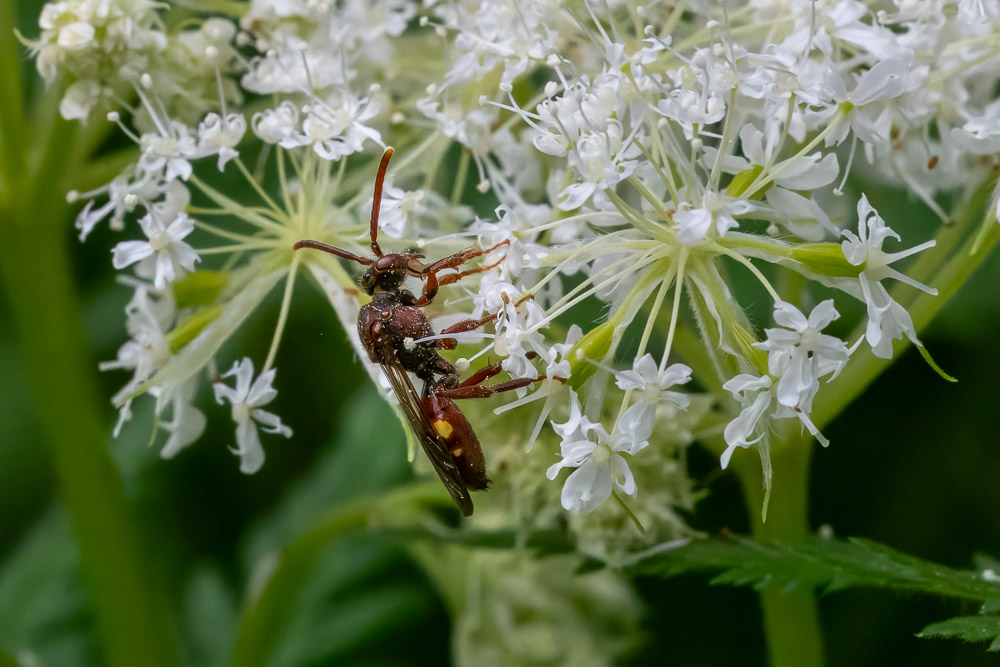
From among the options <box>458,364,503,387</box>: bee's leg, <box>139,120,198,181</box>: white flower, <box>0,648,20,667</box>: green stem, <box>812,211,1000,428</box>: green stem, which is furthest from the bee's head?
<box>0,648,20,667</box>: green stem

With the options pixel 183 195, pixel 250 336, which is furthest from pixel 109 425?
pixel 183 195

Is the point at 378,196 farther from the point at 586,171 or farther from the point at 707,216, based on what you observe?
the point at 707,216

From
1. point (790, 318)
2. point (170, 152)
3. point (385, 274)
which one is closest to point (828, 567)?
point (790, 318)

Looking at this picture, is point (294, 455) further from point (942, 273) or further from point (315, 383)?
point (942, 273)

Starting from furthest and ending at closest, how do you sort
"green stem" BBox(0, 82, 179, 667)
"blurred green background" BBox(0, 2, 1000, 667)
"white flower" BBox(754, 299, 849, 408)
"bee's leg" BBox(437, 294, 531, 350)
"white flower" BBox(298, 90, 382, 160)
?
"blurred green background" BBox(0, 2, 1000, 667) < "green stem" BBox(0, 82, 179, 667) < "white flower" BBox(298, 90, 382, 160) < "bee's leg" BBox(437, 294, 531, 350) < "white flower" BBox(754, 299, 849, 408)

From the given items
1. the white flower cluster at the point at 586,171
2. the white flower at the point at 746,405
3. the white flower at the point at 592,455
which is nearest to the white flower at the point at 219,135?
the white flower cluster at the point at 586,171

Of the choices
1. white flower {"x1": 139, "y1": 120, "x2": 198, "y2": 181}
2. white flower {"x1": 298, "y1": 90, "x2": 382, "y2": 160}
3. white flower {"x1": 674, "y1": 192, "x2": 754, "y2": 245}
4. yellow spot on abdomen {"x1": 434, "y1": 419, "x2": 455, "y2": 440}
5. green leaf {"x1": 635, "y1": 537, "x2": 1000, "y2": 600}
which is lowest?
green leaf {"x1": 635, "y1": 537, "x2": 1000, "y2": 600}

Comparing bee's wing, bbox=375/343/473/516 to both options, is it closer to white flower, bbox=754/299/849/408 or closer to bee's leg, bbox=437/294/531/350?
bee's leg, bbox=437/294/531/350

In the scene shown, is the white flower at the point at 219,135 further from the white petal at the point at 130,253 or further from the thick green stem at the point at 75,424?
the thick green stem at the point at 75,424
